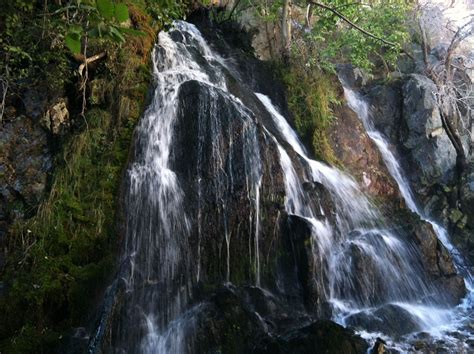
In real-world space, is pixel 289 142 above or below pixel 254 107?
below

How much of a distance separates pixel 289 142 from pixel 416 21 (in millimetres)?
8929

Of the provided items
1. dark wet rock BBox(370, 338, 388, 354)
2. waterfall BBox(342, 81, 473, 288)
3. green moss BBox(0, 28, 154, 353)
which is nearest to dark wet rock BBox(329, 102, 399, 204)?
waterfall BBox(342, 81, 473, 288)

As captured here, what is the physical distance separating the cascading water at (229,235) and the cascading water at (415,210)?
198 mm

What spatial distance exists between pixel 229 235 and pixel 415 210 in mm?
6065

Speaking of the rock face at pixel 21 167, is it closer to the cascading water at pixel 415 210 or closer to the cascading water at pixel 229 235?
the cascading water at pixel 229 235

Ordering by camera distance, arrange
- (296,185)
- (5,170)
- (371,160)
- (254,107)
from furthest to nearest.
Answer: (371,160)
(254,107)
(296,185)
(5,170)

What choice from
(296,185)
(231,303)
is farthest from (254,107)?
(231,303)

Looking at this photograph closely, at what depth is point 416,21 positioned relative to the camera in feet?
45.3

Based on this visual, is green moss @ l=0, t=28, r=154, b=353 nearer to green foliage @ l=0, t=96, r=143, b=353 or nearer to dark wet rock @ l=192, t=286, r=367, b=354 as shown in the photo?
green foliage @ l=0, t=96, r=143, b=353

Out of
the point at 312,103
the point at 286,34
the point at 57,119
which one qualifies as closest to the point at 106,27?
the point at 57,119

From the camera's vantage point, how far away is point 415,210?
9.96 metres

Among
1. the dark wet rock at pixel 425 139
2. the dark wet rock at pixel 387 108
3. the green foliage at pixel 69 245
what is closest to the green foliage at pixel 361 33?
the dark wet rock at pixel 387 108

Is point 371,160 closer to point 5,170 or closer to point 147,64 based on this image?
point 147,64

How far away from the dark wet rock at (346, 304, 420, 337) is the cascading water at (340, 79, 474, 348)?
43 cm
